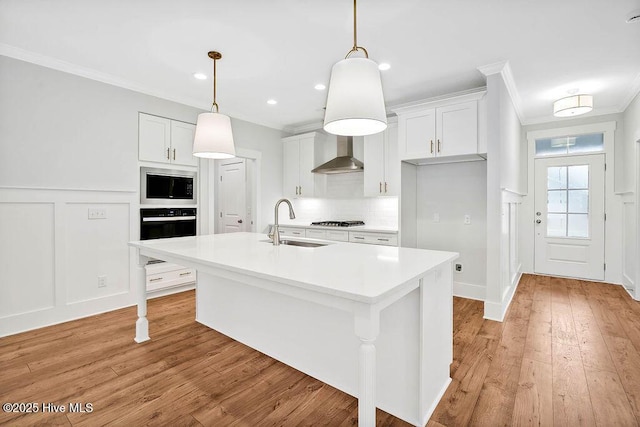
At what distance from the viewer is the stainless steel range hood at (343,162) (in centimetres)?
452

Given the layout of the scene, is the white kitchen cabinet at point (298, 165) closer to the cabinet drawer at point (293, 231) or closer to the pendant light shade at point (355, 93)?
the cabinet drawer at point (293, 231)

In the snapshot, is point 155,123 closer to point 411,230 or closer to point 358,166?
point 358,166

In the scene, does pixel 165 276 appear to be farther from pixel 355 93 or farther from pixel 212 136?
pixel 355 93

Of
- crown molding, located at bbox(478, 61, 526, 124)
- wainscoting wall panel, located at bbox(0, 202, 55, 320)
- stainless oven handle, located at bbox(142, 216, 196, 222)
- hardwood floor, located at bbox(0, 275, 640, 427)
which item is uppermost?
crown molding, located at bbox(478, 61, 526, 124)

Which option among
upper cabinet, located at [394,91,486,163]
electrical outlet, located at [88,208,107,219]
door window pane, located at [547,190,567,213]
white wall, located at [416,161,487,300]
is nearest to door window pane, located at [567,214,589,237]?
Result: door window pane, located at [547,190,567,213]

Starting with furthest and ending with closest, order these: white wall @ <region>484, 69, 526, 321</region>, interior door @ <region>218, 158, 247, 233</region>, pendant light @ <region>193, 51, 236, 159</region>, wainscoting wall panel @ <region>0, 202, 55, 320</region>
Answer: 1. interior door @ <region>218, 158, 247, 233</region>
2. white wall @ <region>484, 69, 526, 321</region>
3. wainscoting wall panel @ <region>0, 202, 55, 320</region>
4. pendant light @ <region>193, 51, 236, 159</region>

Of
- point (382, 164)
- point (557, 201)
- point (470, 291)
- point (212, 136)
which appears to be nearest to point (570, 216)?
point (557, 201)

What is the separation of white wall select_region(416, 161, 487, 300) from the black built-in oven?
10.5 feet

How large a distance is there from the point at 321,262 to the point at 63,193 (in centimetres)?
295

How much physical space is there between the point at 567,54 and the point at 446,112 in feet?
3.73

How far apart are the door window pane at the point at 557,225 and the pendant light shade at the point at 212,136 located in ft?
16.8

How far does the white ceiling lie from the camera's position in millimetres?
2201

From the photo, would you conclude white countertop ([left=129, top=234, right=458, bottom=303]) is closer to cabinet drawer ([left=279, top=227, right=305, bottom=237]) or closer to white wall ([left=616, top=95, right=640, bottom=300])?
cabinet drawer ([left=279, top=227, right=305, bottom=237])

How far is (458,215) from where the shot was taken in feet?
13.5
